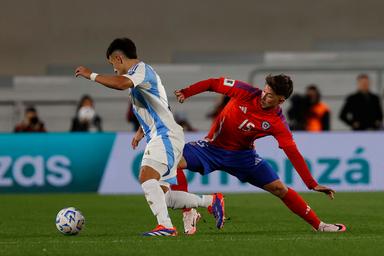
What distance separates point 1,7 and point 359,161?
8.46m

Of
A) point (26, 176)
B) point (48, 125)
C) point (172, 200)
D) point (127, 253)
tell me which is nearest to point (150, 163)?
point (172, 200)

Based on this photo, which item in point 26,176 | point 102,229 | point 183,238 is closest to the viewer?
point 183,238

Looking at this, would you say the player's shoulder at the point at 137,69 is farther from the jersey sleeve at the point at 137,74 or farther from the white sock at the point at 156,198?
the white sock at the point at 156,198

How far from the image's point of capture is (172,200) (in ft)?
31.1

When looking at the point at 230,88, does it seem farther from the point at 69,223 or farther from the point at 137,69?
the point at 69,223

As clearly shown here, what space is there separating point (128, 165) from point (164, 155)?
7559 mm

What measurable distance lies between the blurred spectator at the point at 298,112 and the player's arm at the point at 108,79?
9.11m

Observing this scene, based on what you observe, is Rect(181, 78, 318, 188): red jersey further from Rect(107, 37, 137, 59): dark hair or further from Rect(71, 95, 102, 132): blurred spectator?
Rect(71, 95, 102, 132): blurred spectator

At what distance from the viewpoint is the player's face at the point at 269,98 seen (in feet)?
30.6

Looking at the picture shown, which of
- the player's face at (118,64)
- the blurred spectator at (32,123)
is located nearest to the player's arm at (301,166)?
the player's face at (118,64)

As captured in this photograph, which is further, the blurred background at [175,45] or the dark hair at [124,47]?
the blurred background at [175,45]

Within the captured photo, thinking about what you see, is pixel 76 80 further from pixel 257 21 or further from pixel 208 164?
pixel 208 164

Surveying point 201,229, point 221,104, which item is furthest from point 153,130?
point 221,104

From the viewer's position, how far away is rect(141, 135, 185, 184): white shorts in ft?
29.6
